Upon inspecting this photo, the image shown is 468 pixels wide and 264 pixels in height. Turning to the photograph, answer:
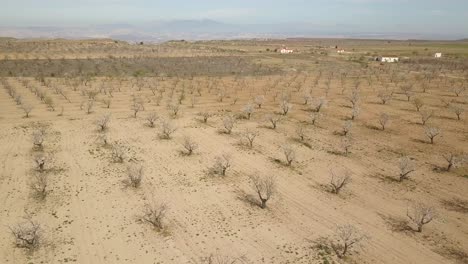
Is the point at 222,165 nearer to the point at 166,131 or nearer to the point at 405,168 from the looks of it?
the point at 166,131

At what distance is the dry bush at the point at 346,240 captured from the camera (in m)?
12.7

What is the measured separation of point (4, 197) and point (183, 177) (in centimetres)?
729

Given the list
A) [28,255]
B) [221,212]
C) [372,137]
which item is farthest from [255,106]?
[28,255]

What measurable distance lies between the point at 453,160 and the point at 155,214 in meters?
15.7

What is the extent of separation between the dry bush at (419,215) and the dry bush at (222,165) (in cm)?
796

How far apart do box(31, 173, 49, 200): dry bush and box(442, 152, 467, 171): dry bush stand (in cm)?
1867

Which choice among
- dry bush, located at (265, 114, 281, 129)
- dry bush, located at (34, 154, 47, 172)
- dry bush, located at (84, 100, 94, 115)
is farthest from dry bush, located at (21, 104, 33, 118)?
dry bush, located at (265, 114, 281, 129)

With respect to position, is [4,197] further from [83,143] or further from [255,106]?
[255,106]

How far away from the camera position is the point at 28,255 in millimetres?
12234

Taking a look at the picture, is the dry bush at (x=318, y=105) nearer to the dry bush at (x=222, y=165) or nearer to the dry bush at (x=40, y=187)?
the dry bush at (x=222, y=165)

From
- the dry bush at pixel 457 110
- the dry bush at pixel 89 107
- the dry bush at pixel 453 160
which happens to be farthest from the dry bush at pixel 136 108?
the dry bush at pixel 457 110

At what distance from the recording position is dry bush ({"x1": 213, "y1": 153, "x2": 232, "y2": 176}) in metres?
18.8

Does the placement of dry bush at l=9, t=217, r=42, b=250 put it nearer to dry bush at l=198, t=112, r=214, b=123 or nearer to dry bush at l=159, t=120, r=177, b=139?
dry bush at l=159, t=120, r=177, b=139

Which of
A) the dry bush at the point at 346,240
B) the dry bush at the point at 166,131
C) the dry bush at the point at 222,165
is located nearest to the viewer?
the dry bush at the point at 346,240
